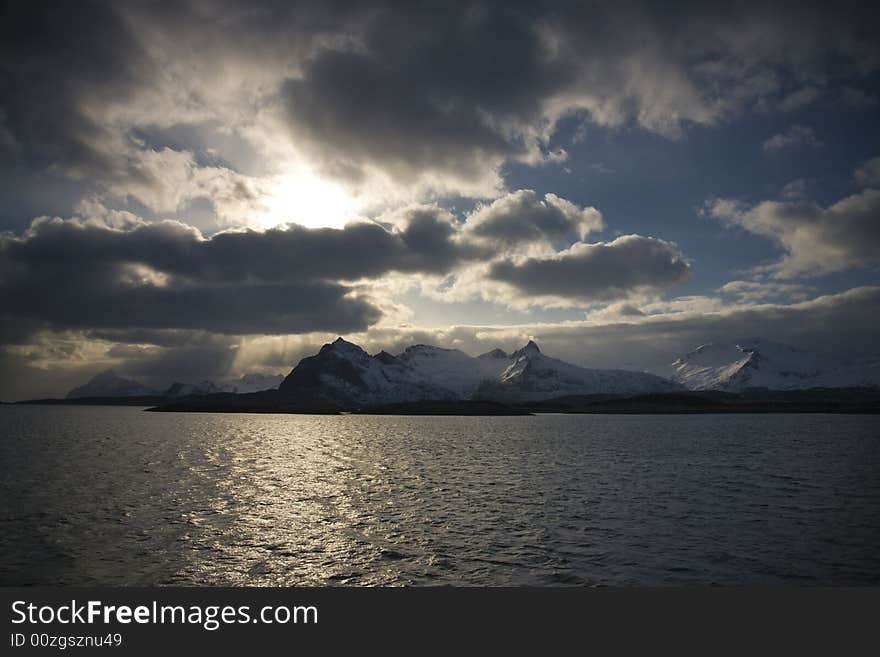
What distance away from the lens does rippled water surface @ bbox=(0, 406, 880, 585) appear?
2788cm

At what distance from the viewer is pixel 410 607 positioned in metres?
23.2

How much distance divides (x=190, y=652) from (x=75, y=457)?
78933 millimetres

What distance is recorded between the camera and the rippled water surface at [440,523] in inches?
1097

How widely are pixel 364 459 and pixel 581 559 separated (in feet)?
199

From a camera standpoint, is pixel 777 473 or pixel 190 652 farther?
pixel 777 473

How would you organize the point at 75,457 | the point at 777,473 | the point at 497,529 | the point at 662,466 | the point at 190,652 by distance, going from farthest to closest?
the point at 75,457
the point at 662,466
the point at 777,473
the point at 497,529
the point at 190,652

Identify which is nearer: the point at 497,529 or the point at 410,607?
the point at 410,607

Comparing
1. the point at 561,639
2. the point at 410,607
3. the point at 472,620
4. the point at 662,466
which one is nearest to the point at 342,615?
the point at 410,607

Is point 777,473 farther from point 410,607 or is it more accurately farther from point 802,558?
point 410,607

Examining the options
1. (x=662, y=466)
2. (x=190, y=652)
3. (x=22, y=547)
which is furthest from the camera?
(x=662, y=466)

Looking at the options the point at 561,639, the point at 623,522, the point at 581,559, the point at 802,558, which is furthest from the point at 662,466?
the point at 561,639

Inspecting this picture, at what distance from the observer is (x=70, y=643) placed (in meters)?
20.5

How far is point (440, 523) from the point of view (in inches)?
1523

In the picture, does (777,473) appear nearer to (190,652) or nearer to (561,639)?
(561,639)
